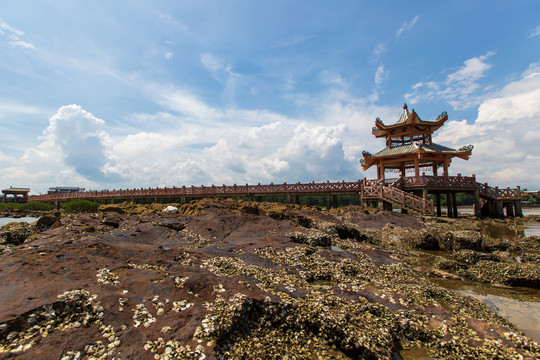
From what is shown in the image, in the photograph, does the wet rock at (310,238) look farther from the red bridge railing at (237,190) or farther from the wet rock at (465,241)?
the red bridge railing at (237,190)

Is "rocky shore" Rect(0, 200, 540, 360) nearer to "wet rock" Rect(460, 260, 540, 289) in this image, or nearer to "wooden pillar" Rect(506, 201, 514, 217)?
"wet rock" Rect(460, 260, 540, 289)

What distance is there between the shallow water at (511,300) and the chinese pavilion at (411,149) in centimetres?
2305

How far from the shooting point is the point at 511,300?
714 centimetres

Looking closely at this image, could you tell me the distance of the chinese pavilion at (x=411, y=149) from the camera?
95.1 feet

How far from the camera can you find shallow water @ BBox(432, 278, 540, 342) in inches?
227

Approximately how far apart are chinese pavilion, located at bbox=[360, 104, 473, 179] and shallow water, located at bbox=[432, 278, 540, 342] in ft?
75.6

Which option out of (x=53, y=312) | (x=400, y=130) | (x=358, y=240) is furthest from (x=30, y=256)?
(x=400, y=130)

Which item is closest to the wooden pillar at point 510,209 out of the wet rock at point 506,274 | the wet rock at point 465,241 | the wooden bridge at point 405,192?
the wooden bridge at point 405,192

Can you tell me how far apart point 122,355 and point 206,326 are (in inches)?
49.9

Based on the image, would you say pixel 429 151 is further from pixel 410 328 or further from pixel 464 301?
pixel 410 328

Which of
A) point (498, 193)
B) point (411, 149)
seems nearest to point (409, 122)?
point (411, 149)

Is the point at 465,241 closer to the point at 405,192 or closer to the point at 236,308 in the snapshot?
the point at 236,308

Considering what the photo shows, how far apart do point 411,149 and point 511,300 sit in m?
25.0

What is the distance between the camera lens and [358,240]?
1502 cm
